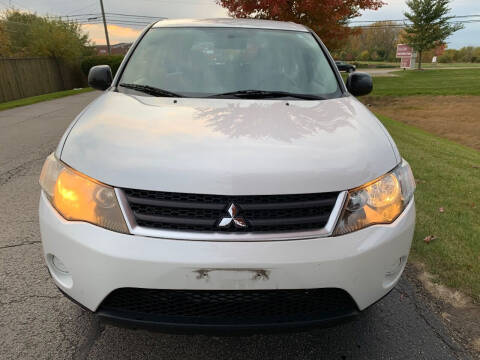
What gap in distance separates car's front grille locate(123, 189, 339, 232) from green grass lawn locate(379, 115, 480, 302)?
5.59 feet

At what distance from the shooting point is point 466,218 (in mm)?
3541

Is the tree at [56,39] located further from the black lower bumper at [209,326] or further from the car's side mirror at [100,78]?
the black lower bumper at [209,326]

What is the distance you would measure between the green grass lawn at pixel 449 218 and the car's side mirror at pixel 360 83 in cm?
135

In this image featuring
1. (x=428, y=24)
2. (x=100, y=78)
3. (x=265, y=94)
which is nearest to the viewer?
(x=265, y=94)

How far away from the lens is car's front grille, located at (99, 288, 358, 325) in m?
1.54

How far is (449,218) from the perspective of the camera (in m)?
3.54

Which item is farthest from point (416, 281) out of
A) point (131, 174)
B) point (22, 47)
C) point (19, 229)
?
point (22, 47)

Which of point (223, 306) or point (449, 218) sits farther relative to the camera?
point (449, 218)

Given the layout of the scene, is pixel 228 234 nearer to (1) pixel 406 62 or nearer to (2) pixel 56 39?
(2) pixel 56 39

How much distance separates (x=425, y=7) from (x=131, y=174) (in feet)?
157

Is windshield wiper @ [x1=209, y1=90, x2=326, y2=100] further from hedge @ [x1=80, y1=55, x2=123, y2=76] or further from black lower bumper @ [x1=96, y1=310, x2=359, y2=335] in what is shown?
hedge @ [x1=80, y1=55, x2=123, y2=76]

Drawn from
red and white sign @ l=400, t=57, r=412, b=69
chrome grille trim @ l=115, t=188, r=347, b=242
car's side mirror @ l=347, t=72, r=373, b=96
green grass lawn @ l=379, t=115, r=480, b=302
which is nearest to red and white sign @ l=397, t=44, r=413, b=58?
red and white sign @ l=400, t=57, r=412, b=69

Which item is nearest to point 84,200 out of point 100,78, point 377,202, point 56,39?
point 377,202

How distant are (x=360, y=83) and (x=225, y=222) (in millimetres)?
2200
